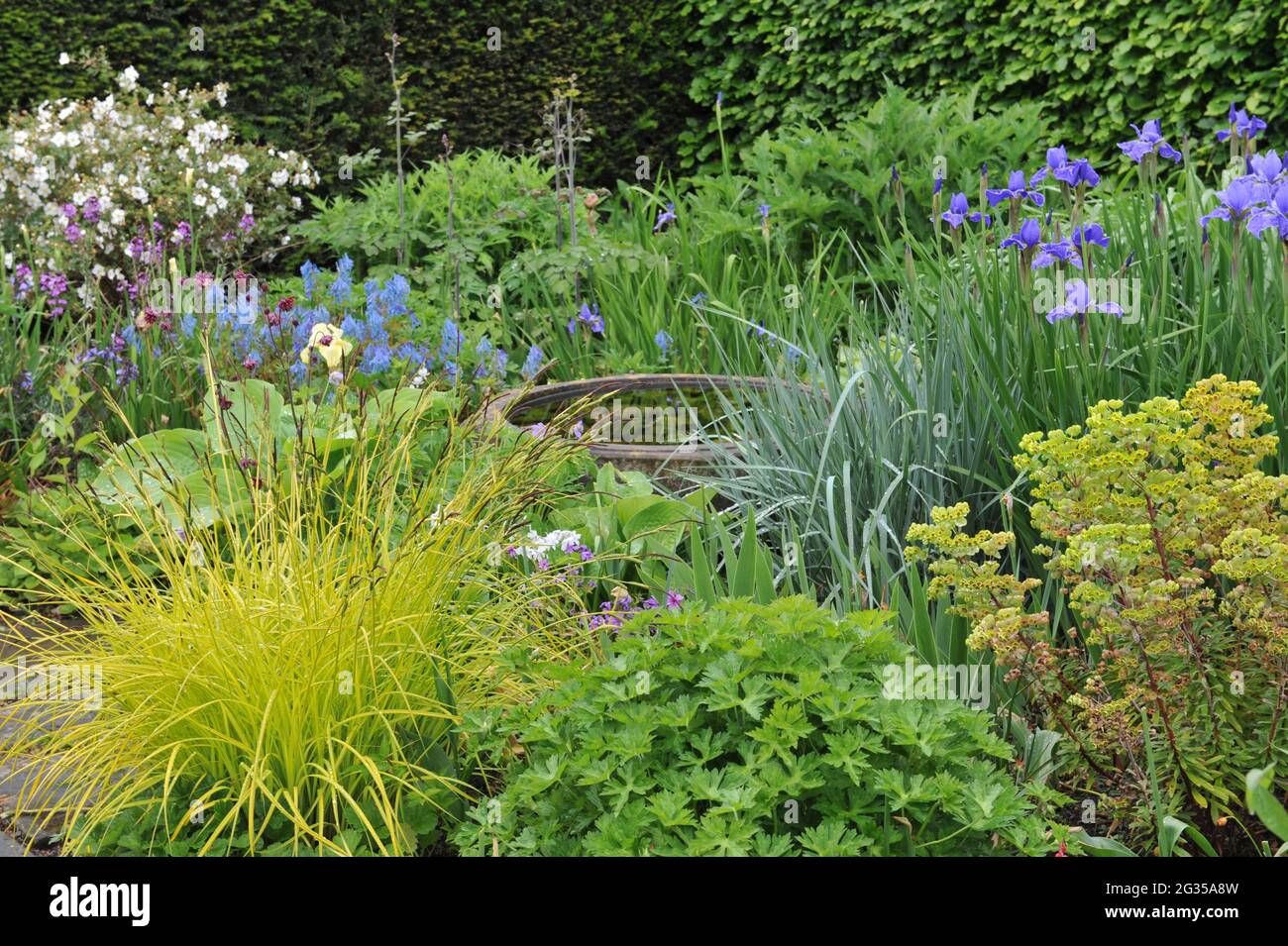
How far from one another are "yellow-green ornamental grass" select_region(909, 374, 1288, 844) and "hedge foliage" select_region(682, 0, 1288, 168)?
3559 millimetres

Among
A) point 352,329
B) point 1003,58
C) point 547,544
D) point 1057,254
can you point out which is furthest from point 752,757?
point 1003,58

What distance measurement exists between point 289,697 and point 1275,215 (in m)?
2.24

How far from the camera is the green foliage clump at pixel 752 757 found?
193cm

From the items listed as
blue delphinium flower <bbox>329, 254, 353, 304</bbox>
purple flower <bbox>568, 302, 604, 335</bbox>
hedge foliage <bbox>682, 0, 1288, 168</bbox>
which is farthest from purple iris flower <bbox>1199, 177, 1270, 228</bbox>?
blue delphinium flower <bbox>329, 254, 353, 304</bbox>

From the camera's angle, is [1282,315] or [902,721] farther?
[1282,315]

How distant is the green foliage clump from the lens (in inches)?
75.9

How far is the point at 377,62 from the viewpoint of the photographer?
27.9 ft

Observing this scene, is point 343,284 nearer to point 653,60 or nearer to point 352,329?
point 352,329

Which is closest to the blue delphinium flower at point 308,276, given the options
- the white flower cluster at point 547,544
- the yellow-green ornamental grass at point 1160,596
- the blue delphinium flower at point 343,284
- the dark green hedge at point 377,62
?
the blue delphinium flower at point 343,284

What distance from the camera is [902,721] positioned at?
2.00 metres

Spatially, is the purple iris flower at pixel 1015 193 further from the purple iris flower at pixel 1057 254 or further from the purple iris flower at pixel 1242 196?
the purple iris flower at pixel 1242 196
